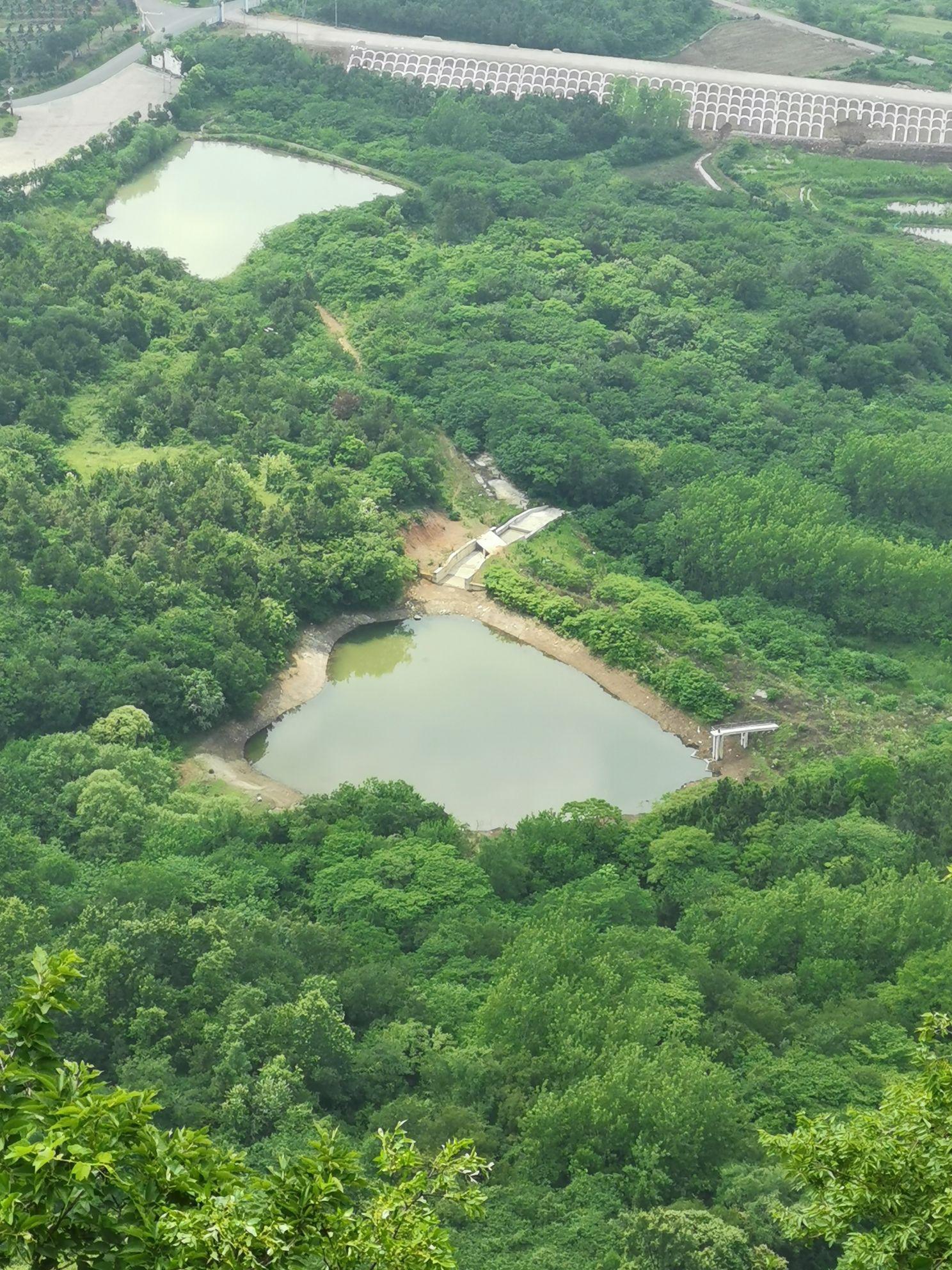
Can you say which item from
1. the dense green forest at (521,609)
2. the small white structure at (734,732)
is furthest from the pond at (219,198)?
the small white structure at (734,732)

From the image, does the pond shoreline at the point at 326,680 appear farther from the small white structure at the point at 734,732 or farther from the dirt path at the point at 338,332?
the dirt path at the point at 338,332

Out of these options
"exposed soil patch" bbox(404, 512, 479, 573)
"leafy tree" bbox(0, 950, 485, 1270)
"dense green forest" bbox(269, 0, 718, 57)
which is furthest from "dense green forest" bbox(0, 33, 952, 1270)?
"dense green forest" bbox(269, 0, 718, 57)

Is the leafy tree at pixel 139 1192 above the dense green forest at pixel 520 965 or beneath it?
above

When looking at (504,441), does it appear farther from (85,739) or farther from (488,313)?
(85,739)

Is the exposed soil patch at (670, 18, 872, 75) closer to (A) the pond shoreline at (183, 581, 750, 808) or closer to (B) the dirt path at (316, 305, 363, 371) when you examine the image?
(B) the dirt path at (316, 305, 363, 371)

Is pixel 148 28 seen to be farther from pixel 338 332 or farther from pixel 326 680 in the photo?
pixel 326 680

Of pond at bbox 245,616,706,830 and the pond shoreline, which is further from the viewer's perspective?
pond at bbox 245,616,706,830

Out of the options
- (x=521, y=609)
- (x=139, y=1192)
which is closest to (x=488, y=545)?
(x=521, y=609)
